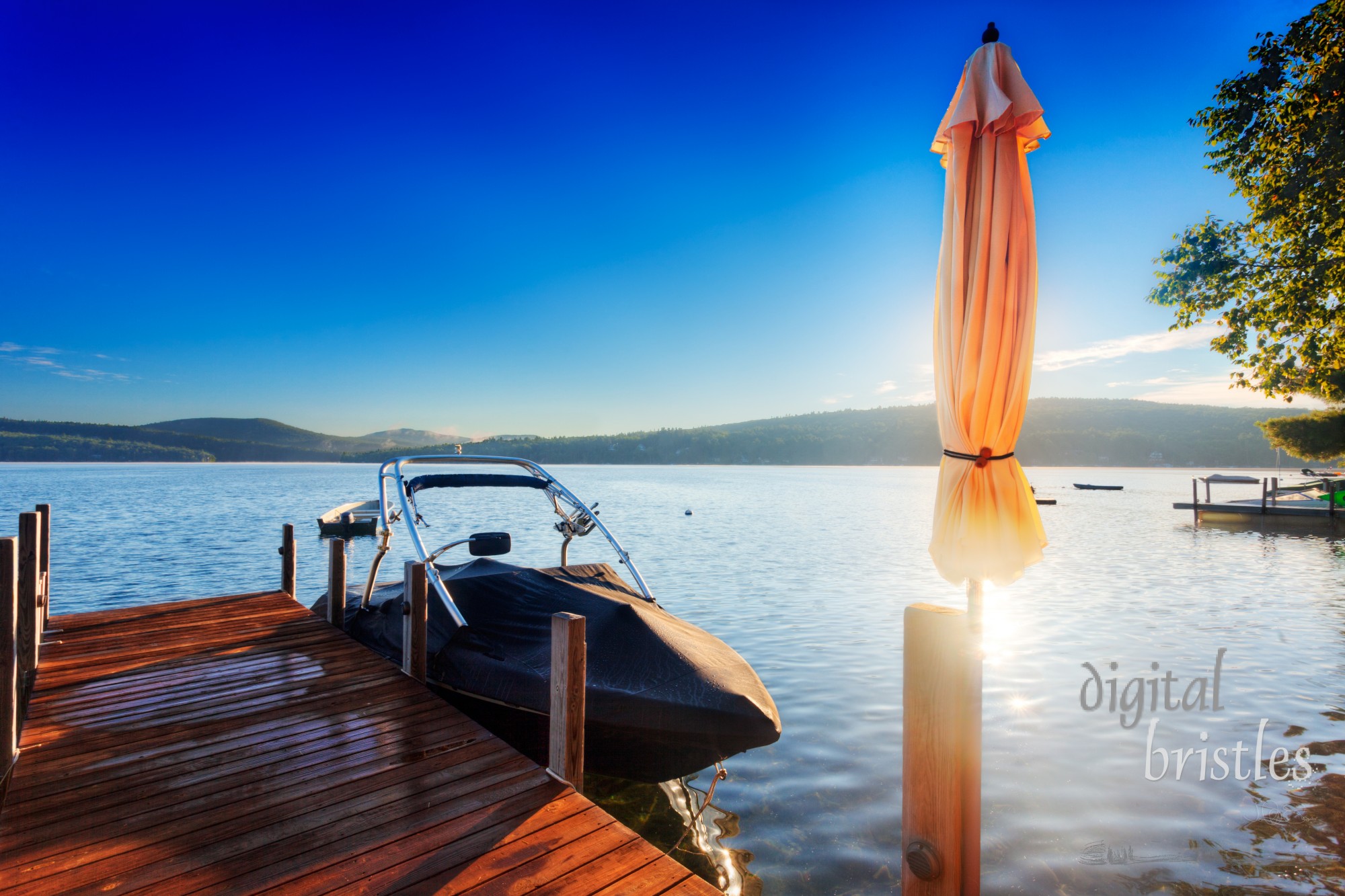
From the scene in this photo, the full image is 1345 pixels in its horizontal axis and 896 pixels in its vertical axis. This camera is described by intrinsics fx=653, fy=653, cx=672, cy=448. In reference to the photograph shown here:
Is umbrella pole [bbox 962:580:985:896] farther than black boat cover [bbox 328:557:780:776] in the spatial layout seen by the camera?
No

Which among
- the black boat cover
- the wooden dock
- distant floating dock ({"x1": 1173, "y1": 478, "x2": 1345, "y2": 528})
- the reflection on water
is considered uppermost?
the black boat cover

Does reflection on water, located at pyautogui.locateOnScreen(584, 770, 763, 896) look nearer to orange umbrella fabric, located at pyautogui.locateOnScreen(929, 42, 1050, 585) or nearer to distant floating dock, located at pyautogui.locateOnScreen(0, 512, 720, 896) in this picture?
distant floating dock, located at pyautogui.locateOnScreen(0, 512, 720, 896)

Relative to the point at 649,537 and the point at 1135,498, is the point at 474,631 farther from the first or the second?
the point at 1135,498

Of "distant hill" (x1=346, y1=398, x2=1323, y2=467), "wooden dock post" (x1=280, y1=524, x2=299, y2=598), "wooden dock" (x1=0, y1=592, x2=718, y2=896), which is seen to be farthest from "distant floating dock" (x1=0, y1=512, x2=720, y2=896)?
"distant hill" (x1=346, y1=398, x2=1323, y2=467)

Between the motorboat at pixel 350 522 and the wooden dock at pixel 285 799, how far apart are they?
21058mm

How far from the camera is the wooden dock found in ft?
9.75

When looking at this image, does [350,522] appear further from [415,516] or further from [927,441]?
[927,441]

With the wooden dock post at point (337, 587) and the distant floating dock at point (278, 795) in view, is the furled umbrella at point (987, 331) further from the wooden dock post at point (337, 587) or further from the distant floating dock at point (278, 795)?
the wooden dock post at point (337, 587)

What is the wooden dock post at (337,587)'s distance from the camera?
774 cm

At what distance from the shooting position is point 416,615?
19.0 ft

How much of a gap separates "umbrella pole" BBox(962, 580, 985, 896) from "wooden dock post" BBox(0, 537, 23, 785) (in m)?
5.36

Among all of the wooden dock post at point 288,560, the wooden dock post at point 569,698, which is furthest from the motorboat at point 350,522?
the wooden dock post at point 569,698

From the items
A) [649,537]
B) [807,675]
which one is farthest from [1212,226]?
[649,537]

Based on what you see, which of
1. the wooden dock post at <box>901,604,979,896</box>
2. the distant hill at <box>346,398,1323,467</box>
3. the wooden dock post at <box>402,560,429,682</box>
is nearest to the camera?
the wooden dock post at <box>901,604,979,896</box>
